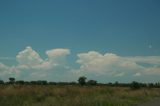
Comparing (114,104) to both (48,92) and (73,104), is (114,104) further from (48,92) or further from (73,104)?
(48,92)

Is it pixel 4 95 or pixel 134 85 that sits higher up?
pixel 134 85

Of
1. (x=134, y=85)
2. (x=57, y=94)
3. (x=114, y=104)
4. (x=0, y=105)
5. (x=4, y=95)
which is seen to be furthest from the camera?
(x=134, y=85)

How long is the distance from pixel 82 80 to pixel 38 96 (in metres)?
62.4

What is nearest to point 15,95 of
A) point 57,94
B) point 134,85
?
point 57,94

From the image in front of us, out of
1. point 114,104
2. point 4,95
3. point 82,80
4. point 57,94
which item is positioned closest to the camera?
point 114,104

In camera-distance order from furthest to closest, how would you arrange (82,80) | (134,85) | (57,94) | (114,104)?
(82,80)
(134,85)
(57,94)
(114,104)

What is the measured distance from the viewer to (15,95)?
24.8m

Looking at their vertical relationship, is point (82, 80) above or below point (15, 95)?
above

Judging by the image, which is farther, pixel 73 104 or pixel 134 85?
pixel 134 85

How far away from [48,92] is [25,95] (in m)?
3.55

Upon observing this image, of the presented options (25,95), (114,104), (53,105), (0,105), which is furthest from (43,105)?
(25,95)

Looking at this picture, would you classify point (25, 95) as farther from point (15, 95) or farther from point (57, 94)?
point (57, 94)

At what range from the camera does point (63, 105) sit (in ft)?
64.1

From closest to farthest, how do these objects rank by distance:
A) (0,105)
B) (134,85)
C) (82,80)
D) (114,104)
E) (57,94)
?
1. (0,105)
2. (114,104)
3. (57,94)
4. (134,85)
5. (82,80)
